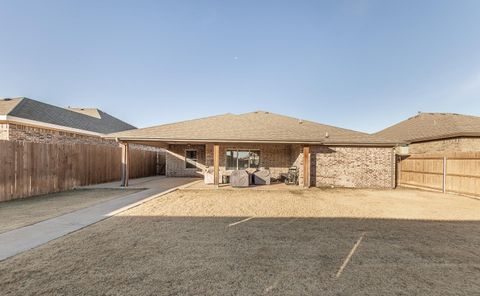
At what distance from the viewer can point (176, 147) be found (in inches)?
649

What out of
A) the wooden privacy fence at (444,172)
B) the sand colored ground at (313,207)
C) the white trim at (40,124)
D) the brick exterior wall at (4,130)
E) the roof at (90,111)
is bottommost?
the sand colored ground at (313,207)

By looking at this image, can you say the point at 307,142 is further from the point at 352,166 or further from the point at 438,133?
the point at 438,133

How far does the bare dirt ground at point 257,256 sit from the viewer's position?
2.75m

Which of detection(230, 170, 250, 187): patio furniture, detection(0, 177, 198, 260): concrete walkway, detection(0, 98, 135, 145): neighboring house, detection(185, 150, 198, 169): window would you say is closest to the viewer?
detection(0, 177, 198, 260): concrete walkway

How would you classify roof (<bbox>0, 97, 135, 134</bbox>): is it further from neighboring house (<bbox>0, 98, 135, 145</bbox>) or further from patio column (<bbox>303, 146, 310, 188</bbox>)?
patio column (<bbox>303, 146, 310, 188</bbox>)

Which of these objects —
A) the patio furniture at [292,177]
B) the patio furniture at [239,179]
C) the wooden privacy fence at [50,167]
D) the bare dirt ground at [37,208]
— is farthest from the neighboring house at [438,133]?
the wooden privacy fence at [50,167]

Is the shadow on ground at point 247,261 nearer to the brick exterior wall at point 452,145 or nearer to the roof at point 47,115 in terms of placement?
the brick exterior wall at point 452,145

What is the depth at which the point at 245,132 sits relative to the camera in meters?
11.8

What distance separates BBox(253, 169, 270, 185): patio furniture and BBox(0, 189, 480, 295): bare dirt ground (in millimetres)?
6186

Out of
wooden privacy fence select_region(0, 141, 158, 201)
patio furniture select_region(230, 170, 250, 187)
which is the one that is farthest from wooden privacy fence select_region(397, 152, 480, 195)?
wooden privacy fence select_region(0, 141, 158, 201)

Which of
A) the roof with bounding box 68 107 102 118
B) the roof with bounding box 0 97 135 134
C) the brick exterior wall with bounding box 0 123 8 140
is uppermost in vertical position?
the roof with bounding box 68 107 102 118

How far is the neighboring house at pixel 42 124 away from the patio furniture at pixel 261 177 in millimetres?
8995

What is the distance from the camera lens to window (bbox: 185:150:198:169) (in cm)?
1655

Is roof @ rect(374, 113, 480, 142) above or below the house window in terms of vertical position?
above
